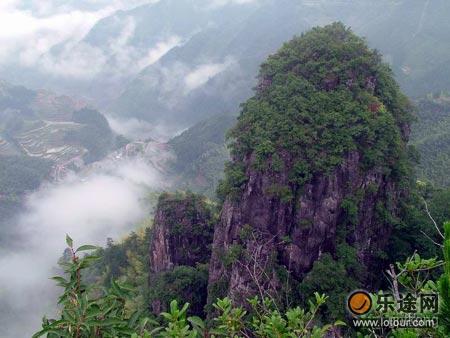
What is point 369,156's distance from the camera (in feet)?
77.2

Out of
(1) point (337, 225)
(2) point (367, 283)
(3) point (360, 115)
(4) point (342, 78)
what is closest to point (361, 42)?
(4) point (342, 78)

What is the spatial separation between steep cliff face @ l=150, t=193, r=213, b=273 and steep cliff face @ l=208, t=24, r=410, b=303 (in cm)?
581

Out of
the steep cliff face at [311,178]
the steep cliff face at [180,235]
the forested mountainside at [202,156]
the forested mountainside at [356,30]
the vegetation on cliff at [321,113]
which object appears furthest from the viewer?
the forested mountainside at [356,30]

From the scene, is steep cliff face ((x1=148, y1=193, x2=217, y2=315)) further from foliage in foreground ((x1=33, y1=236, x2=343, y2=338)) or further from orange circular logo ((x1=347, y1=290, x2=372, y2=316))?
foliage in foreground ((x1=33, y1=236, x2=343, y2=338))

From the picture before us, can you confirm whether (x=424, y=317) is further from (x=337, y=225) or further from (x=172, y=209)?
(x=172, y=209)

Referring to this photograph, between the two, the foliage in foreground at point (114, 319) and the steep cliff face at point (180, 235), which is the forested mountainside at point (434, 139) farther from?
the foliage in foreground at point (114, 319)

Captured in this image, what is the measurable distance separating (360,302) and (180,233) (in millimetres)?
25367

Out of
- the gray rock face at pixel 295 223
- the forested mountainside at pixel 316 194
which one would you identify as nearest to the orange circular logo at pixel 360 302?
the forested mountainside at pixel 316 194

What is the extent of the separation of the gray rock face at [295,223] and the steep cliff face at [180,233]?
276 inches

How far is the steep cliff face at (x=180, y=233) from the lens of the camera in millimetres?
30906

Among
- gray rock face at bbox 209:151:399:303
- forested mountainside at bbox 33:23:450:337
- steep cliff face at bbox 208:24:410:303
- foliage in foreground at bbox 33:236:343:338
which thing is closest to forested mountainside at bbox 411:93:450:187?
forested mountainside at bbox 33:23:450:337

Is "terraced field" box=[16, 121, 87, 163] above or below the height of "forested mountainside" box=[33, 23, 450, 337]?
above

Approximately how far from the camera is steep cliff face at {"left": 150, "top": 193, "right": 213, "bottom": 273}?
1217 inches

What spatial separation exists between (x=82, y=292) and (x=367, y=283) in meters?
20.9
